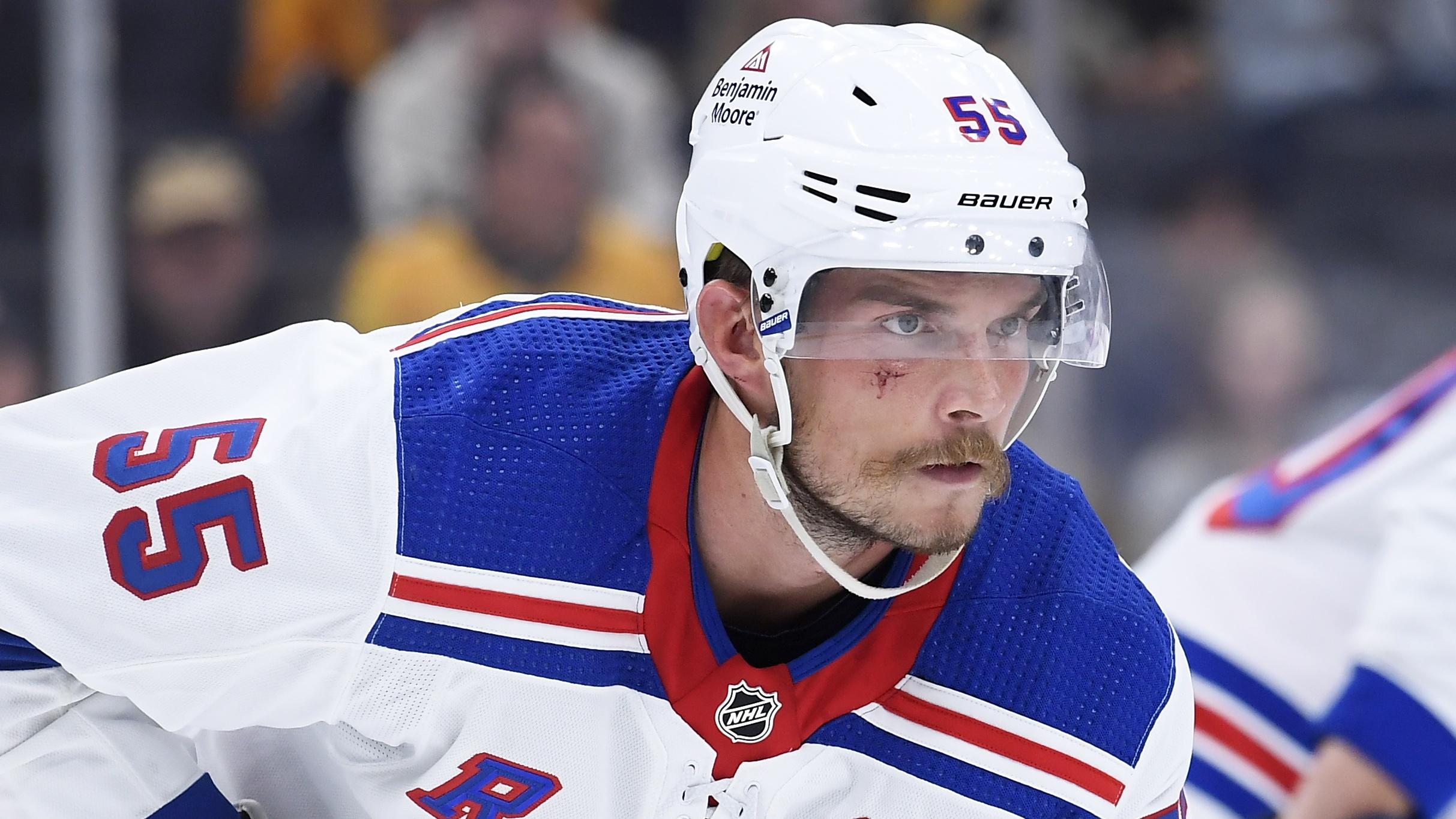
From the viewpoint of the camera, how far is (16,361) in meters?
3.68

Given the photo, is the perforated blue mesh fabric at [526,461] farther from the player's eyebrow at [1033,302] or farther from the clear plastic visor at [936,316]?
the player's eyebrow at [1033,302]

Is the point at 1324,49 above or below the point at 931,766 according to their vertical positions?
above

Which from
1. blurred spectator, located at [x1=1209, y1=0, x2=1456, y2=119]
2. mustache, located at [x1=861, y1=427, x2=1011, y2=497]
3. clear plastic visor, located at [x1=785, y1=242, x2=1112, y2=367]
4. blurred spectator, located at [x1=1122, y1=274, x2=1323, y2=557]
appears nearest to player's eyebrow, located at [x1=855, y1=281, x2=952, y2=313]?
clear plastic visor, located at [x1=785, y1=242, x2=1112, y2=367]

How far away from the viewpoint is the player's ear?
181 centimetres

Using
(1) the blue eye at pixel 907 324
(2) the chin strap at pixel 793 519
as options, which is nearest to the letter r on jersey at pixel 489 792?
(2) the chin strap at pixel 793 519

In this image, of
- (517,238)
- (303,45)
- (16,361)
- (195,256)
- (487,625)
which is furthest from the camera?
(303,45)

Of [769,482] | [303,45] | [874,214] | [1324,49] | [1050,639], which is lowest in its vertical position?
[1050,639]

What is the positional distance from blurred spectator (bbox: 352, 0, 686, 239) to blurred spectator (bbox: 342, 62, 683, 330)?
0.14 ft

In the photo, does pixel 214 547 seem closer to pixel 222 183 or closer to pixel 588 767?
pixel 588 767

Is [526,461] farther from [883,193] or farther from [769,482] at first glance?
[883,193]

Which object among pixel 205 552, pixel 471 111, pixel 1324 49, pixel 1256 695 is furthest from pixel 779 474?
pixel 1324 49

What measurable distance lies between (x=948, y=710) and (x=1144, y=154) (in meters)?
3.19

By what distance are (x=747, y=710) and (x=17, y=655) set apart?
73 cm

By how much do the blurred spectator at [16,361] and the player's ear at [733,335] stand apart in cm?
229
